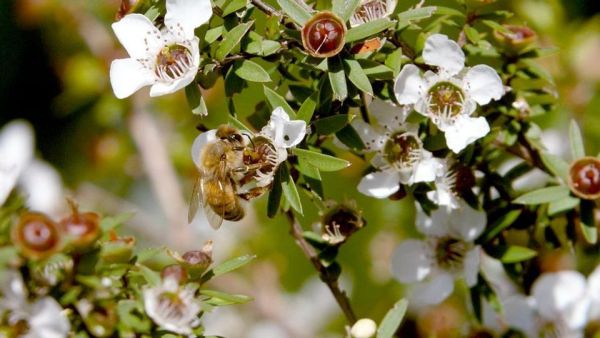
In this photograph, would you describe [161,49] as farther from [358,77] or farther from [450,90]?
[450,90]

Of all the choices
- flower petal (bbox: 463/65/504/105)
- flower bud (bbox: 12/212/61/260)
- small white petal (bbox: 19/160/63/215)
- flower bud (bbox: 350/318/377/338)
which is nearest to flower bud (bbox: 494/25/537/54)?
flower petal (bbox: 463/65/504/105)

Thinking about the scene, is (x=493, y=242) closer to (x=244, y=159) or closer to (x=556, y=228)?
(x=556, y=228)

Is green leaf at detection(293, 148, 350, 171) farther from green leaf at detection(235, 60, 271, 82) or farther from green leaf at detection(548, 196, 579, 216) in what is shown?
green leaf at detection(548, 196, 579, 216)

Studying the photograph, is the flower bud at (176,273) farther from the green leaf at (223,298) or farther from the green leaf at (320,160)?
the green leaf at (320,160)

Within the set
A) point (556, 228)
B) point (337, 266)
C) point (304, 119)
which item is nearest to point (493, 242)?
point (556, 228)

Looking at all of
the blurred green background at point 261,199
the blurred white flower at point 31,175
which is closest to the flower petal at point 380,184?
the blurred green background at point 261,199
